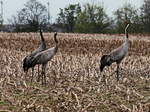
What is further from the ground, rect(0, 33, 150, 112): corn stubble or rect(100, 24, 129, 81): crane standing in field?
rect(100, 24, 129, 81): crane standing in field

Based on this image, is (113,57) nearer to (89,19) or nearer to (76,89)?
(76,89)

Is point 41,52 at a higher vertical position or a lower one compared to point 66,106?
higher

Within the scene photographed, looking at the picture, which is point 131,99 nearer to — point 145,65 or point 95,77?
point 95,77

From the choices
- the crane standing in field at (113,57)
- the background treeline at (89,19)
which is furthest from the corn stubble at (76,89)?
the background treeline at (89,19)

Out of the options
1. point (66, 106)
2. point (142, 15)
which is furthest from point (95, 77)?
point (142, 15)

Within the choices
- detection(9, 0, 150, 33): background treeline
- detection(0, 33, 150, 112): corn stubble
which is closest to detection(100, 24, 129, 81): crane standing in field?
detection(0, 33, 150, 112): corn stubble

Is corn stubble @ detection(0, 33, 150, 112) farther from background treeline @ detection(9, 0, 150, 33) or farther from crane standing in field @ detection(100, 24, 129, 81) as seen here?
A: background treeline @ detection(9, 0, 150, 33)

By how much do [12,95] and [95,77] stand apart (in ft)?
9.52

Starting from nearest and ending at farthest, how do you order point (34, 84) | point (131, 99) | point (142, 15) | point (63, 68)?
1. point (131, 99)
2. point (34, 84)
3. point (63, 68)
4. point (142, 15)

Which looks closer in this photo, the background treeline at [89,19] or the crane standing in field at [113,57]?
the crane standing in field at [113,57]

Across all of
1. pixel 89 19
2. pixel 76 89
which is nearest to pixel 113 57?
pixel 76 89

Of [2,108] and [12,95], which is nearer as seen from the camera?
[2,108]

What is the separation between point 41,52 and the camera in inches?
366

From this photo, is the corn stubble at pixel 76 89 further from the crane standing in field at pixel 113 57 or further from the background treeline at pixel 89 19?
the background treeline at pixel 89 19
